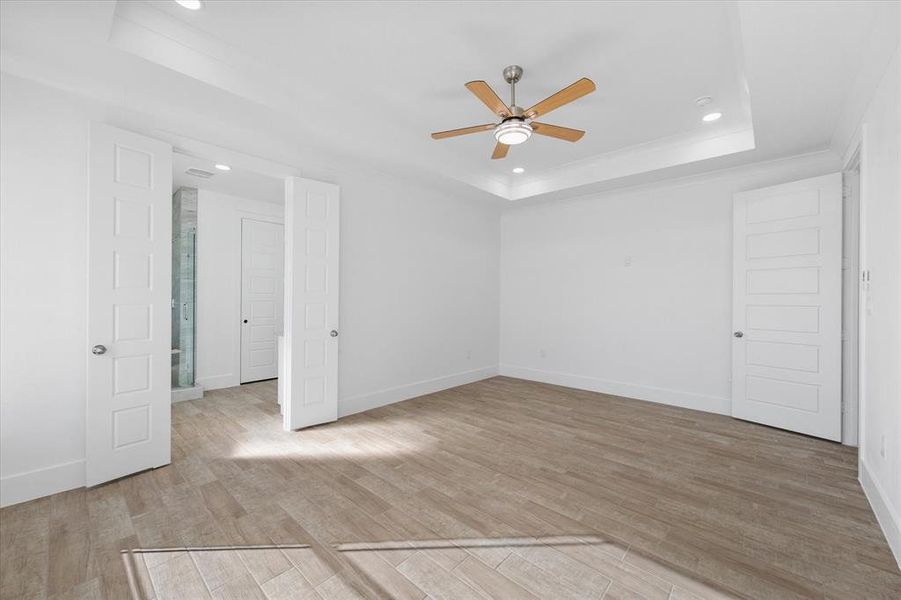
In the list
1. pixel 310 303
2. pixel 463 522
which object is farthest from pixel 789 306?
pixel 310 303

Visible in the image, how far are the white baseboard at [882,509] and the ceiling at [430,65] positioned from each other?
2.70 m

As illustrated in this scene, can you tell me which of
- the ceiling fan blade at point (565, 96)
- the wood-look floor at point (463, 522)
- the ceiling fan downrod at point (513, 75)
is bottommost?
the wood-look floor at point (463, 522)

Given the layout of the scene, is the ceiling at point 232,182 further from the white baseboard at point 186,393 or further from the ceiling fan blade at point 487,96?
the ceiling fan blade at point 487,96

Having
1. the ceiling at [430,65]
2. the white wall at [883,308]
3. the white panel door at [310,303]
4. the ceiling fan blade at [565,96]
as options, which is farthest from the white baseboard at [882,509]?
the white panel door at [310,303]

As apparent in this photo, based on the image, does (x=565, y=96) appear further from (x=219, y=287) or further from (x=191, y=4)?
(x=219, y=287)

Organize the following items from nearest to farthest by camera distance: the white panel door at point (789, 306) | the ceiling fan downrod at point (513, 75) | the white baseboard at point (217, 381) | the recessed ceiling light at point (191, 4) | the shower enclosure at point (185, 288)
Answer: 1. the recessed ceiling light at point (191, 4)
2. the ceiling fan downrod at point (513, 75)
3. the white panel door at point (789, 306)
4. the shower enclosure at point (185, 288)
5. the white baseboard at point (217, 381)

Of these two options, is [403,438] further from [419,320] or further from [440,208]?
[440,208]

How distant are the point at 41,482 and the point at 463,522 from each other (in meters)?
2.84

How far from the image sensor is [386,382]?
4875 mm

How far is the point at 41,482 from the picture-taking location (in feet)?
8.39

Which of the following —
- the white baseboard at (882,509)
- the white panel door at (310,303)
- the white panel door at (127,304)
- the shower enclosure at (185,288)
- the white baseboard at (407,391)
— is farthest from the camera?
the shower enclosure at (185,288)

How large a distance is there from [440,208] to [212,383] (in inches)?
165

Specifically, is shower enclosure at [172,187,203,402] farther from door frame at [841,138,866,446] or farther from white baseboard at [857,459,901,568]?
door frame at [841,138,866,446]

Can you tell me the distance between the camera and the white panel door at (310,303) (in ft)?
12.7
